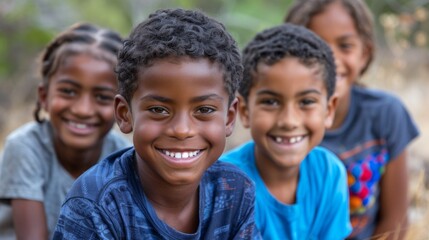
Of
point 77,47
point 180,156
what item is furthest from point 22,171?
point 180,156

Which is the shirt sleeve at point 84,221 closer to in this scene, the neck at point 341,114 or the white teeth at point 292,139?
the white teeth at point 292,139

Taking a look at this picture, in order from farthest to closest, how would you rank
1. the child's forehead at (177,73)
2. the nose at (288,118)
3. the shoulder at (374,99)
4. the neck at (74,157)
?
the shoulder at (374,99), the neck at (74,157), the nose at (288,118), the child's forehead at (177,73)

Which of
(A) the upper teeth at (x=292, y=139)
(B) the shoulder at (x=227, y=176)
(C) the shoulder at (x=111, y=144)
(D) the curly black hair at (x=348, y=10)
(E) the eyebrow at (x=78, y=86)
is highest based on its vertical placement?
(D) the curly black hair at (x=348, y=10)

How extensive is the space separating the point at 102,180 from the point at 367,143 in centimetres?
179

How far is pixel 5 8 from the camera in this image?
24.5 feet

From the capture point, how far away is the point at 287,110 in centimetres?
286

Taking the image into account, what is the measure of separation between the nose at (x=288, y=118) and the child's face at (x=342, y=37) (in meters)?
0.72

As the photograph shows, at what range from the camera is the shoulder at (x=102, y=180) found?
221cm

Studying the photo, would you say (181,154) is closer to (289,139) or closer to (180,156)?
(180,156)

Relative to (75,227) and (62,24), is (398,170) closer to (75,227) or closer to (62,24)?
(75,227)

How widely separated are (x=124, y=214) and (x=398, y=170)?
1.92 m

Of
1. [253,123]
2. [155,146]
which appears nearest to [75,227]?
[155,146]

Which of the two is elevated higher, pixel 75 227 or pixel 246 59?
pixel 246 59

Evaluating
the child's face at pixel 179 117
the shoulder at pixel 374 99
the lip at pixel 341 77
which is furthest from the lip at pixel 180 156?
the shoulder at pixel 374 99
